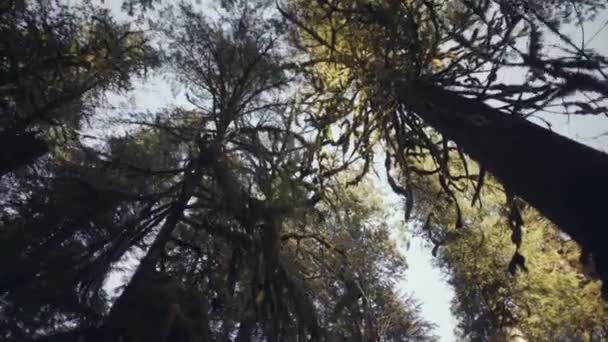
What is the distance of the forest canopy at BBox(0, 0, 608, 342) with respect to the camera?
3.98 m

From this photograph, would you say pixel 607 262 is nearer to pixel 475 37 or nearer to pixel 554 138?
pixel 554 138

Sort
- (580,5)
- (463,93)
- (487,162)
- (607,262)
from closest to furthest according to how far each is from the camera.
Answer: (607,262), (487,162), (580,5), (463,93)

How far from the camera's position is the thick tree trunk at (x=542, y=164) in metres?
2.92

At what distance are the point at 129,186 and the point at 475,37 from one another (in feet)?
19.1

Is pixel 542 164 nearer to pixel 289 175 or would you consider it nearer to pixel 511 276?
pixel 289 175

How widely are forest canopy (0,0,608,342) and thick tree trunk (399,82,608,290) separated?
2cm

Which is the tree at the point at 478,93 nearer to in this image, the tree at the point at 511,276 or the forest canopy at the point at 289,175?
the forest canopy at the point at 289,175

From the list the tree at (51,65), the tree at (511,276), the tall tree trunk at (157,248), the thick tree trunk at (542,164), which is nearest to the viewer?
the thick tree trunk at (542,164)

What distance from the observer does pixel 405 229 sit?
9.43 meters

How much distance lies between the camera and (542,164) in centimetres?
344

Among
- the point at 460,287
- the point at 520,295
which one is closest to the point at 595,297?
the point at 520,295

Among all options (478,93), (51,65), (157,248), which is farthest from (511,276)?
(51,65)

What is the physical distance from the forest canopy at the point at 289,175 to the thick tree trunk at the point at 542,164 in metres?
0.02

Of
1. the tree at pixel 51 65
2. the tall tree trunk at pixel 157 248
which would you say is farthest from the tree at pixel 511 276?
the tree at pixel 51 65
